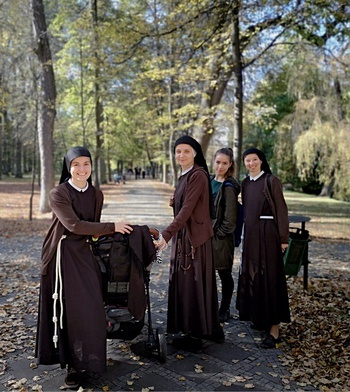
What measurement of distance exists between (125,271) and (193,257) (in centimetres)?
83

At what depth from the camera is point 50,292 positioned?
3.42m

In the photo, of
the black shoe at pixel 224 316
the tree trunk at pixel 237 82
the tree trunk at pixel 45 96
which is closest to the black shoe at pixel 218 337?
the black shoe at pixel 224 316

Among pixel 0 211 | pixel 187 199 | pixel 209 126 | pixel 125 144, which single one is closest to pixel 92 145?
pixel 125 144

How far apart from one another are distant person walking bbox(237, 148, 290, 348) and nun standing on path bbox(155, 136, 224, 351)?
0.55 metres

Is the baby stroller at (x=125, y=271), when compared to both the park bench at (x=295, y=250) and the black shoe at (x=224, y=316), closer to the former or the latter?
the black shoe at (x=224, y=316)

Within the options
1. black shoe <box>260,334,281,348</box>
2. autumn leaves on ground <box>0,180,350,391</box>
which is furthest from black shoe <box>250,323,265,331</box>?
autumn leaves on ground <box>0,180,350,391</box>

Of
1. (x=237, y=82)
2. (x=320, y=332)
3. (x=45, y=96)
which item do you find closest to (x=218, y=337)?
(x=320, y=332)

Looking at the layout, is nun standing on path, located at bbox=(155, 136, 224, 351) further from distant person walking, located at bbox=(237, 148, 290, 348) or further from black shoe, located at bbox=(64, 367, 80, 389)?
black shoe, located at bbox=(64, 367, 80, 389)

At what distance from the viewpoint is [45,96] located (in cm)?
1459

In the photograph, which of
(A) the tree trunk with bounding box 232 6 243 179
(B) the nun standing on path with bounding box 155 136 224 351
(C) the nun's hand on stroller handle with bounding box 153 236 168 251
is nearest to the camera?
(C) the nun's hand on stroller handle with bounding box 153 236 168 251

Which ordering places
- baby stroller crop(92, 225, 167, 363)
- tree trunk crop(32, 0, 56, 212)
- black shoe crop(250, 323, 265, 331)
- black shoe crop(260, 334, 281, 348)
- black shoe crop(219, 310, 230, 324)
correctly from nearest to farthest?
baby stroller crop(92, 225, 167, 363), black shoe crop(260, 334, 281, 348), black shoe crop(250, 323, 265, 331), black shoe crop(219, 310, 230, 324), tree trunk crop(32, 0, 56, 212)

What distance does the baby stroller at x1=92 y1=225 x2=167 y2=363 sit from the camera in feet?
11.2

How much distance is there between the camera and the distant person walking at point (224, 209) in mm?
4633

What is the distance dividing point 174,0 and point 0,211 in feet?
34.8
